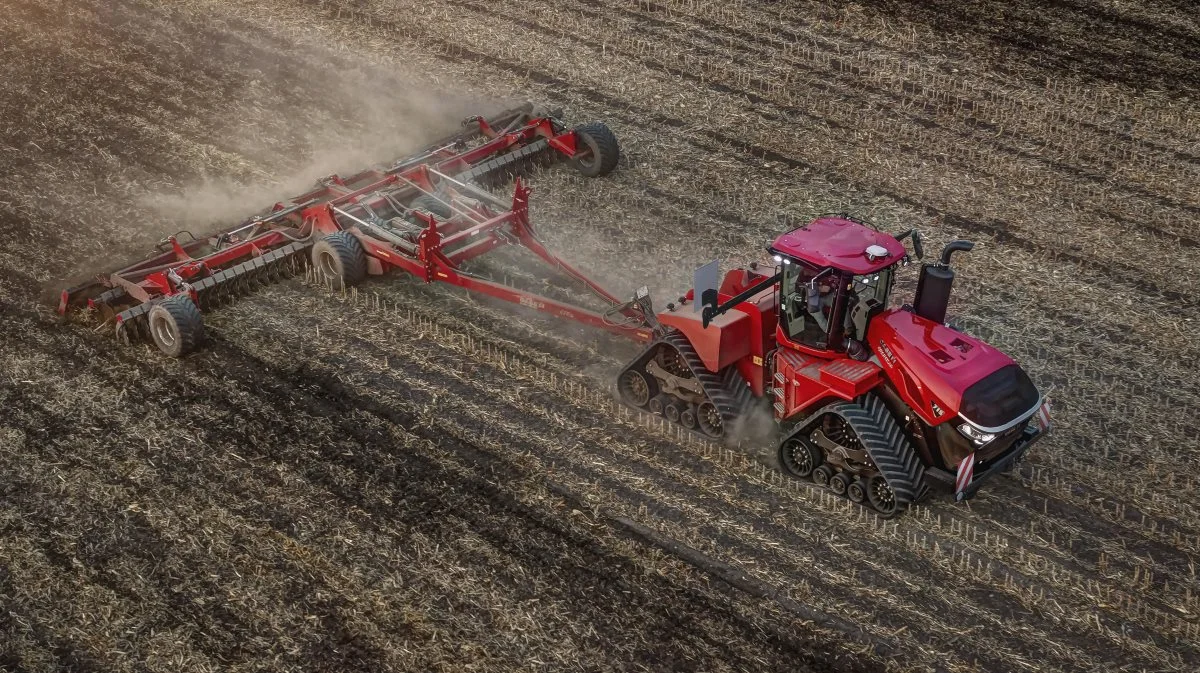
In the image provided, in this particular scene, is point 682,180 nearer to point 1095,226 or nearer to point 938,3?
point 1095,226

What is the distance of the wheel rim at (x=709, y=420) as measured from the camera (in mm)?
13492

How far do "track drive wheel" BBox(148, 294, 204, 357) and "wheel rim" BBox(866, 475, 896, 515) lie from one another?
8.52 meters

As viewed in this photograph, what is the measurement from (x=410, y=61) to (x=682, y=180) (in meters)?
7.37

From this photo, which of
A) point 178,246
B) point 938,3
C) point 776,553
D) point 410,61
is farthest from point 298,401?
point 938,3

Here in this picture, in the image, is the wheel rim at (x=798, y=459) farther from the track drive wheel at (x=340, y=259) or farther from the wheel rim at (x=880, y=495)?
Result: the track drive wheel at (x=340, y=259)

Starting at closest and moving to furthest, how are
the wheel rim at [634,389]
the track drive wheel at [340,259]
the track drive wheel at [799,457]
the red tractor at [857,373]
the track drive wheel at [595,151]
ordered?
1. the red tractor at [857,373]
2. the track drive wheel at [799,457]
3. the wheel rim at [634,389]
4. the track drive wheel at [340,259]
5. the track drive wheel at [595,151]

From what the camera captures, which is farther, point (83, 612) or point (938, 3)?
point (938, 3)

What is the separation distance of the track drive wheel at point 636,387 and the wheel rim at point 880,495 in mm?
2856

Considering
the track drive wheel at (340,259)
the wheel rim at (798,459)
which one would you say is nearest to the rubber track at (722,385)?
the wheel rim at (798,459)

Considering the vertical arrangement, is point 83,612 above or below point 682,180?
below

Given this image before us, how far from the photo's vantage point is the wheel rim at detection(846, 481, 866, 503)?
12398 millimetres

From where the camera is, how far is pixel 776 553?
1202 cm

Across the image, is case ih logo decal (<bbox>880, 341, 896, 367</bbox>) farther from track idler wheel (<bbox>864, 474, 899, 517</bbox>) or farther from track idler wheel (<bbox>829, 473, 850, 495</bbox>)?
track idler wheel (<bbox>829, 473, 850, 495</bbox>)

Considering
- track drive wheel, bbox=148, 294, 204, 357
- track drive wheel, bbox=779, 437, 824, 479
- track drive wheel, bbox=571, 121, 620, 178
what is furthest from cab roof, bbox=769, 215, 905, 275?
track drive wheel, bbox=148, 294, 204, 357
